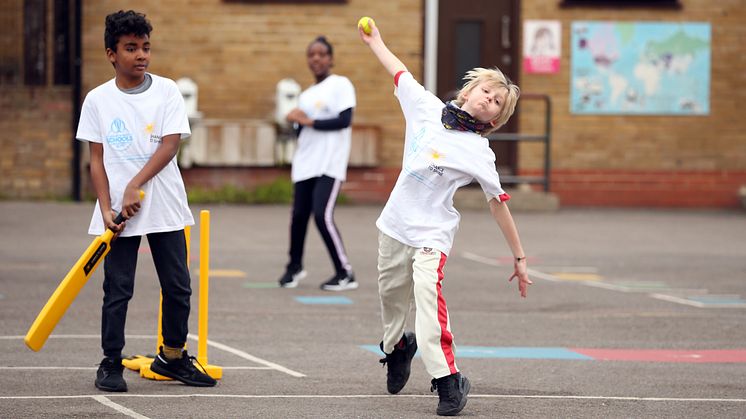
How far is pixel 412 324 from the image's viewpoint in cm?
991

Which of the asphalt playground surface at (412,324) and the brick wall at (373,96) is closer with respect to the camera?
the asphalt playground surface at (412,324)

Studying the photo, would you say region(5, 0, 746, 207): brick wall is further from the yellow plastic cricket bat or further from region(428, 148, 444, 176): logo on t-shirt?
region(428, 148, 444, 176): logo on t-shirt

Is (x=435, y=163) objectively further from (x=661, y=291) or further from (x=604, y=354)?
(x=661, y=291)

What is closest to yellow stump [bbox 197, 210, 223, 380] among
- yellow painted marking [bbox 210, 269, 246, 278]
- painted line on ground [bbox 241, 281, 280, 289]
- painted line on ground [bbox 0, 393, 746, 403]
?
painted line on ground [bbox 0, 393, 746, 403]

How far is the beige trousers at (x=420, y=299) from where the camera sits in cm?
670

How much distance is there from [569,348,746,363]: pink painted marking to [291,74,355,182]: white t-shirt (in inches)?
132

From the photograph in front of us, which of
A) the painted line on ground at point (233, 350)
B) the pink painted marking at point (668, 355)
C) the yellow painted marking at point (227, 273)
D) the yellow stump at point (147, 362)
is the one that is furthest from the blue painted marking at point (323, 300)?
the yellow stump at point (147, 362)

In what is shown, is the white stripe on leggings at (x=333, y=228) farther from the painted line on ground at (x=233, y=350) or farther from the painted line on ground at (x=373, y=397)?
the painted line on ground at (x=373, y=397)

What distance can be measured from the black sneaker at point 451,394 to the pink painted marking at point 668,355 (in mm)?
2196

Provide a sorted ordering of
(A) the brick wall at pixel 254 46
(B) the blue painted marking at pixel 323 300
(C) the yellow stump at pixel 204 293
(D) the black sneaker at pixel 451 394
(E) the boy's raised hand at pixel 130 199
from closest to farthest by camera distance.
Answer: (D) the black sneaker at pixel 451 394
(E) the boy's raised hand at pixel 130 199
(C) the yellow stump at pixel 204 293
(B) the blue painted marking at pixel 323 300
(A) the brick wall at pixel 254 46

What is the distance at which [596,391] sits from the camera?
293 inches

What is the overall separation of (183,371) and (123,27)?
1.77 m

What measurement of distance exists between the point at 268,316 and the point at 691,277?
16.5 feet

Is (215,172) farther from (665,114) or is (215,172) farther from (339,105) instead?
(339,105)
